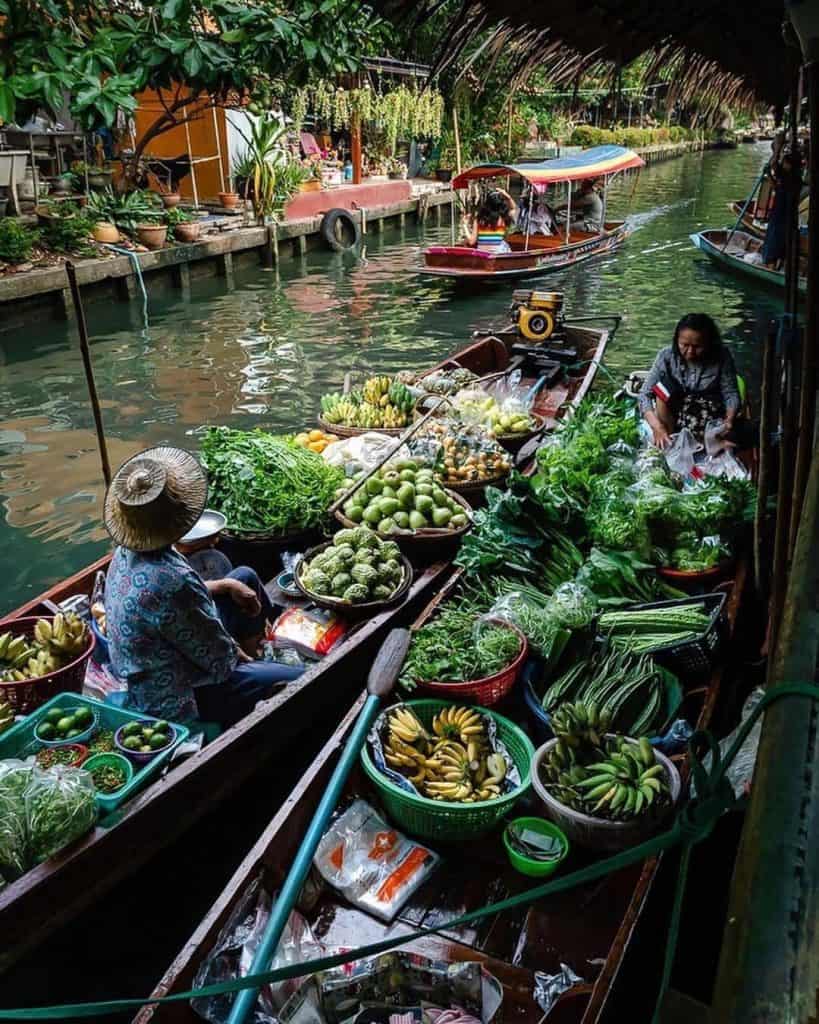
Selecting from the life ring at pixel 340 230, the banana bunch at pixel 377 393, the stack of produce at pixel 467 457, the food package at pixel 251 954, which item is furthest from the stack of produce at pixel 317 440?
the life ring at pixel 340 230

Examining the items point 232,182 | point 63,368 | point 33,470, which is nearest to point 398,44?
point 33,470

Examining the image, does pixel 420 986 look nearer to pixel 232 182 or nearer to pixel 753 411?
pixel 753 411

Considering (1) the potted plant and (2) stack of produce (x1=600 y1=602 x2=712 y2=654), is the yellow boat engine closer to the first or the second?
(2) stack of produce (x1=600 y1=602 x2=712 y2=654)

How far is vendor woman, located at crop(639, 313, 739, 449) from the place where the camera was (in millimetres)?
5191

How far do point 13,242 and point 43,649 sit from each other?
9724mm

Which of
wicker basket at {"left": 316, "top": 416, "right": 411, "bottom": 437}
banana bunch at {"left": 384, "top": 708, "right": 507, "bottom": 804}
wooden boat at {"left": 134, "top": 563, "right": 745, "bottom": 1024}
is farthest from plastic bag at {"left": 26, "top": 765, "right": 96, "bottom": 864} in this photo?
wicker basket at {"left": 316, "top": 416, "right": 411, "bottom": 437}

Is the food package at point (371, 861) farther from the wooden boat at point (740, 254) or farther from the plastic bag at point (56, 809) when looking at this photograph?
the wooden boat at point (740, 254)

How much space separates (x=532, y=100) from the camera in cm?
2605

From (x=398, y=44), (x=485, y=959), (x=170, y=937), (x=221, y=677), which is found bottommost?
(x=170, y=937)

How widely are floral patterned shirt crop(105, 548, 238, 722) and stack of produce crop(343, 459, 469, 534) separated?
4.51ft

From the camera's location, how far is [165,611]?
9.18 ft

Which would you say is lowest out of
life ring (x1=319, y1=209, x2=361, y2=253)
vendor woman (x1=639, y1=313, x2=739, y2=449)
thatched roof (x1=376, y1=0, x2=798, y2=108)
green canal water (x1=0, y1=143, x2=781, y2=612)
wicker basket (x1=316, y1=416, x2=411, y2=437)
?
green canal water (x1=0, y1=143, x2=781, y2=612)

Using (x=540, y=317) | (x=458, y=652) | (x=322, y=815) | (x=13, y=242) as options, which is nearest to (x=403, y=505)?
(x=458, y=652)

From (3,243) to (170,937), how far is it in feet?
35.0
